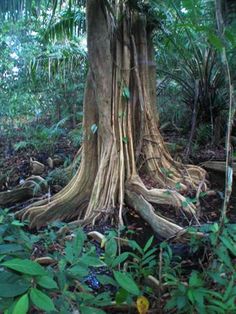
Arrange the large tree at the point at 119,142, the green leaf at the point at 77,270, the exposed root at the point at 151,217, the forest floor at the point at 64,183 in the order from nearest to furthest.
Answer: the green leaf at the point at 77,270 < the forest floor at the point at 64,183 < the exposed root at the point at 151,217 < the large tree at the point at 119,142

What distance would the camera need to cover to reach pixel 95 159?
426 centimetres

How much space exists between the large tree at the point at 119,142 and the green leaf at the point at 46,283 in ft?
8.32

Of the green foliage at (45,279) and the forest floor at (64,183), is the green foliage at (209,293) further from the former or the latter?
the forest floor at (64,183)

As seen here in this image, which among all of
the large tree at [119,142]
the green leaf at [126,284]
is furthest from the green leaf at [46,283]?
the large tree at [119,142]

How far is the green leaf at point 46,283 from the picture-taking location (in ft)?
3.27

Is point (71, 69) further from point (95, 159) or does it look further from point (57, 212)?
point (57, 212)

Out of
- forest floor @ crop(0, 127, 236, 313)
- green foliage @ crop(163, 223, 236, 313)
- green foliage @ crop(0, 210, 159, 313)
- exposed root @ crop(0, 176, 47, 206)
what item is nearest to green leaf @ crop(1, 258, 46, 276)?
green foliage @ crop(0, 210, 159, 313)

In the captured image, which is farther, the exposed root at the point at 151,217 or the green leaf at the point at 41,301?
the exposed root at the point at 151,217

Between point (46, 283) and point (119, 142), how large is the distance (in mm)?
3194

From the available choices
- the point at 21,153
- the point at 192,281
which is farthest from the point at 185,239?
the point at 21,153

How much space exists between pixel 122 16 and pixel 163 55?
258 centimetres

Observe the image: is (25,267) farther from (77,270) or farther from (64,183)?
(64,183)

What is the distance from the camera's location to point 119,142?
415 cm

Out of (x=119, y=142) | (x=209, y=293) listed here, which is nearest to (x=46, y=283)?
(x=209, y=293)
